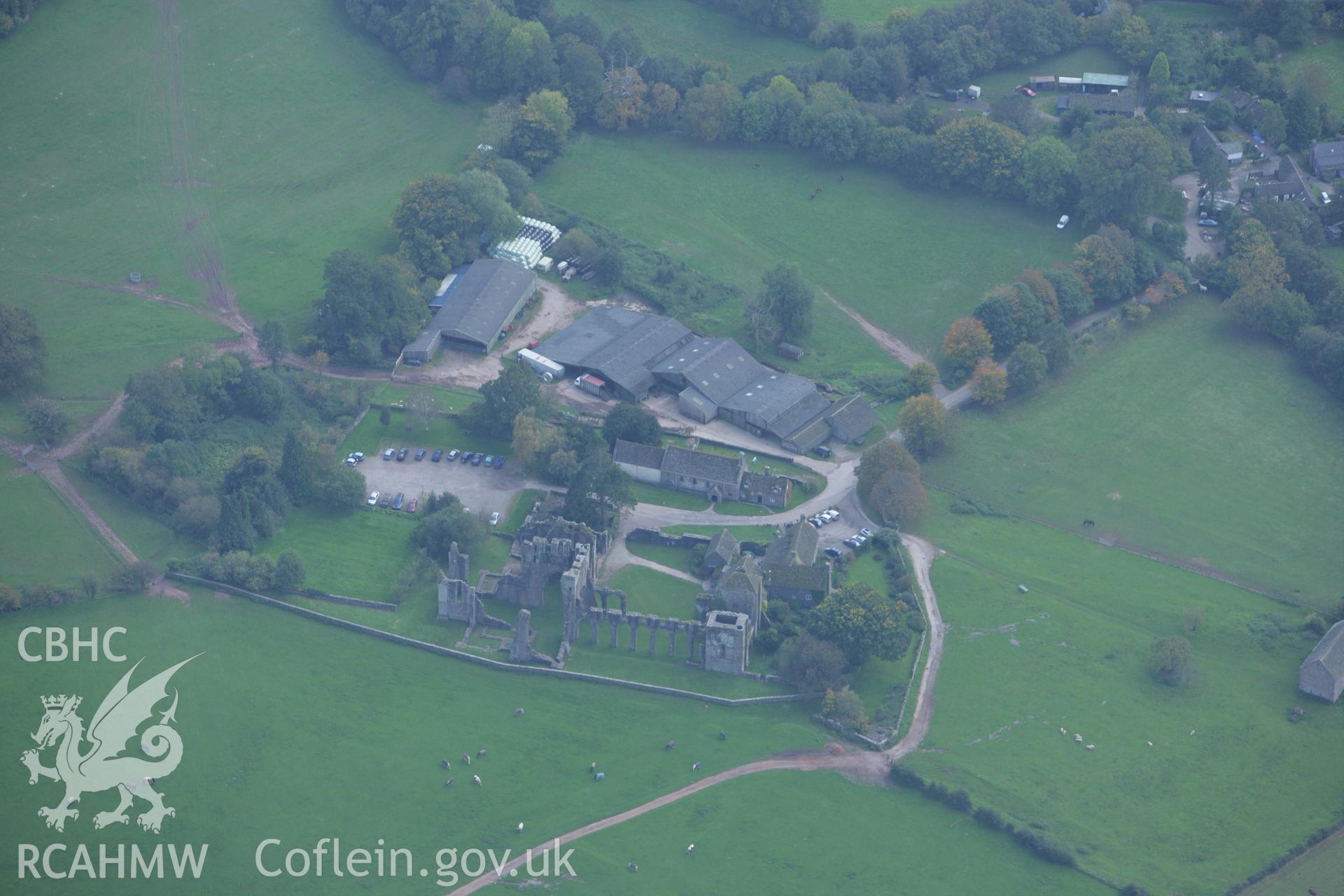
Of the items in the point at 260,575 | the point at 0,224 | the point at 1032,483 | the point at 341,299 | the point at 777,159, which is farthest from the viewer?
the point at 777,159

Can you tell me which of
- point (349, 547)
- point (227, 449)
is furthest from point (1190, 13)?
point (227, 449)

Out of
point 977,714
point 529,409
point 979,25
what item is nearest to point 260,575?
point 529,409

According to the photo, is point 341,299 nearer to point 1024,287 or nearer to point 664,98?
point 664,98

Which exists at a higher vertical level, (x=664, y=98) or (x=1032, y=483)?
(x=664, y=98)

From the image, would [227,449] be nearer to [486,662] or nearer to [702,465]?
[486,662]

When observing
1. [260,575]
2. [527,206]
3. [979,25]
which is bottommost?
[260,575]

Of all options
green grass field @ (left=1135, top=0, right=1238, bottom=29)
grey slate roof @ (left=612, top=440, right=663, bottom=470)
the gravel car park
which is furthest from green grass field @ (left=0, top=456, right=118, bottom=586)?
green grass field @ (left=1135, top=0, right=1238, bottom=29)
